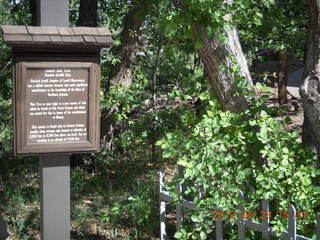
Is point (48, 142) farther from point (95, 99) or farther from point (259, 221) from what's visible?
point (259, 221)

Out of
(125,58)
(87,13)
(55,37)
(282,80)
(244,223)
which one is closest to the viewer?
(55,37)

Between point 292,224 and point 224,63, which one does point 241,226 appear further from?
point 224,63

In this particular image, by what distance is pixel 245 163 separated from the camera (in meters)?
3.93

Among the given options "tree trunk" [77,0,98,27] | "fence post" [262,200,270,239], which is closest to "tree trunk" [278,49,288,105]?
"tree trunk" [77,0,98,27]

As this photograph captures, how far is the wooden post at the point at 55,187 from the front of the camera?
142 inches

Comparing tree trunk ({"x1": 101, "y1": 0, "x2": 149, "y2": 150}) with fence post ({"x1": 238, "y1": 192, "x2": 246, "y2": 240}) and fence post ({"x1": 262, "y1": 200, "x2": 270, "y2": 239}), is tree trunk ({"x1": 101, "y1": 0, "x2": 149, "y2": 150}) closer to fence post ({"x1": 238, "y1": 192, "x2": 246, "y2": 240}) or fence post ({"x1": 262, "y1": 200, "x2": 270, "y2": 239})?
fence post ({"x1": 238, "y1": 192, "x2": 246, "y2": 240})

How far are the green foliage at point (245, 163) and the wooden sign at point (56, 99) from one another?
0.62 meters

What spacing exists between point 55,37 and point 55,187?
1111mm

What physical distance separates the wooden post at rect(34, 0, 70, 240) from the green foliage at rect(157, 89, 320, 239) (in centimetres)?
78

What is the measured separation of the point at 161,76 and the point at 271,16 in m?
2.89

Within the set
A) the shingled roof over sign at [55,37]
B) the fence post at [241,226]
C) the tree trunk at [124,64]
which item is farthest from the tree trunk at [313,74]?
the tree trunk at [124,64]

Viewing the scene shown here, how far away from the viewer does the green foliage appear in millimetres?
3582

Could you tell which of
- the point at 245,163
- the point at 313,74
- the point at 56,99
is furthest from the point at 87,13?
the point at 313,74
